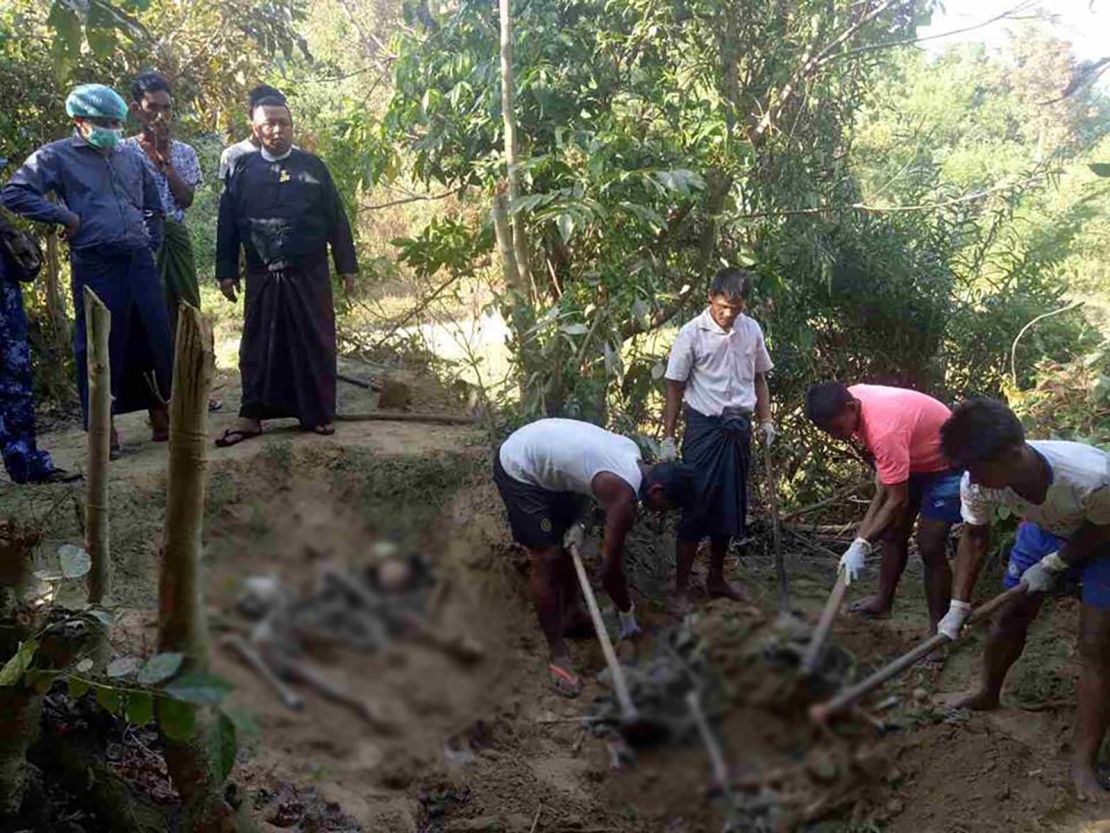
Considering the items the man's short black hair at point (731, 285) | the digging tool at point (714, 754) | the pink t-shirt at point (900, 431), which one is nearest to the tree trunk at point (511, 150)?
the man's short black hair at point (731, 285)

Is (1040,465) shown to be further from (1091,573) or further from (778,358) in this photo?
(778,358)

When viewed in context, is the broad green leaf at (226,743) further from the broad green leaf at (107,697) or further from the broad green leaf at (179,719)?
the broad green leaf at (107,697)

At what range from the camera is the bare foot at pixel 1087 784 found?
9.13ft

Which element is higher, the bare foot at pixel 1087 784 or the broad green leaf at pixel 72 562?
the broad green leaf at pixel 72 562

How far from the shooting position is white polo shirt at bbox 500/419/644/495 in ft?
8.05

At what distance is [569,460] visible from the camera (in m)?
2.47

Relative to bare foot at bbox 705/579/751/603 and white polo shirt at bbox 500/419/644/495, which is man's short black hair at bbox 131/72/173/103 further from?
bare foot at bbox 705/579/751/603

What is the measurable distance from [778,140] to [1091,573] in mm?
2613

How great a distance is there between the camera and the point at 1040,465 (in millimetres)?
2373

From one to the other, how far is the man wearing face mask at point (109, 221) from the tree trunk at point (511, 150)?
4.78ft

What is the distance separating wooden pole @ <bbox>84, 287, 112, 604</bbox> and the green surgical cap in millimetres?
1745

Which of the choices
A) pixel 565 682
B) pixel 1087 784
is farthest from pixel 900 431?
pixel 565 682

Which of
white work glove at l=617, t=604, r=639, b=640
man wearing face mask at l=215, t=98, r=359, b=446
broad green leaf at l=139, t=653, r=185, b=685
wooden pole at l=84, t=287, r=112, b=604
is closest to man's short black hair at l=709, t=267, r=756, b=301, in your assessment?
man wearing face mask at l=215, t=98, r=359, b=446

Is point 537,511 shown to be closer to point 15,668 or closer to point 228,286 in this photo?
point 15,668
